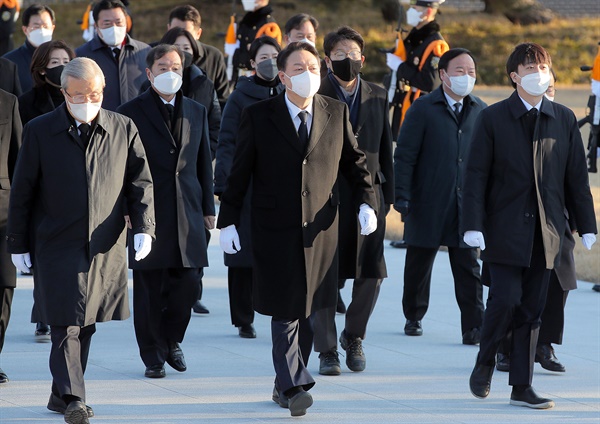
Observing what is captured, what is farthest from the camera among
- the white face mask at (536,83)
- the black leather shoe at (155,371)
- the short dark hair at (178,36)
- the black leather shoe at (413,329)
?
the short dark hair at (178,36)

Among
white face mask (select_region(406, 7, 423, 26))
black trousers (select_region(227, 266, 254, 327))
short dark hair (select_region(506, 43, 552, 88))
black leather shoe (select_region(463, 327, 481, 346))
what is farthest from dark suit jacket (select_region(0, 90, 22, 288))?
white face mask (select_region(406, 7, 423, 26))

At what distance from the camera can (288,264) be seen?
5.97 metres

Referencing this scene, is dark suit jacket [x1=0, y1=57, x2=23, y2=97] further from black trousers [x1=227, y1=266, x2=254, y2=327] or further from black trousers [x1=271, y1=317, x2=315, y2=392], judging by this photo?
black trousers [x1=271, y1=317, x2=315, y2=392]

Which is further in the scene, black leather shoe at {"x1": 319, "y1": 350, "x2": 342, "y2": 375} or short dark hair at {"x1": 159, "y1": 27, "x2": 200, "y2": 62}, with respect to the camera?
short dark hair at {"x1": 159, "y1": 27, "x2": 200, "y2": 62}

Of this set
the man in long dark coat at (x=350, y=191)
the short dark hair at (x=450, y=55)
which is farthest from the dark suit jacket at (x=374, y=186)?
the short dark hair at (x=450, y=55)

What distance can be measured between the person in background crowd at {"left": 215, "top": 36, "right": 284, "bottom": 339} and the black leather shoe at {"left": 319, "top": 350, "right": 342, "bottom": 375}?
979 mm

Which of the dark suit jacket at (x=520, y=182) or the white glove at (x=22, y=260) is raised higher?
the dark suit jacket at (x=520, y=182)

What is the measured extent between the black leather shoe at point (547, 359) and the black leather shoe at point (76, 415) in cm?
265

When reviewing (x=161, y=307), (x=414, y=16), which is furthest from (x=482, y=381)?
(x=414, y=16)

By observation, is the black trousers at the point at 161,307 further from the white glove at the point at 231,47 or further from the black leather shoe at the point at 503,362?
the white glove at the point at 231,47

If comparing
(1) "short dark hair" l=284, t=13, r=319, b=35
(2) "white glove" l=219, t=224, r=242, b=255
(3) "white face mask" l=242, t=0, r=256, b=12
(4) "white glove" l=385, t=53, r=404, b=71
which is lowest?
(2) "white glove" l=219, t=224, r=242, b=255

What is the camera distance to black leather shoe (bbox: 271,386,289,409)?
5.94m

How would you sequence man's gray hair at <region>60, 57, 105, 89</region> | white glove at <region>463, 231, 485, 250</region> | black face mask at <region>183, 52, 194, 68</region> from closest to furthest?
man's gray hair at <region>60, 57, 105, 89</region>, white glove at <region>463, 231, 485, 250</region>, black face mask at <region>183, 52, 194, 68</region>

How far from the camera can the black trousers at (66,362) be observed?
559 cm
